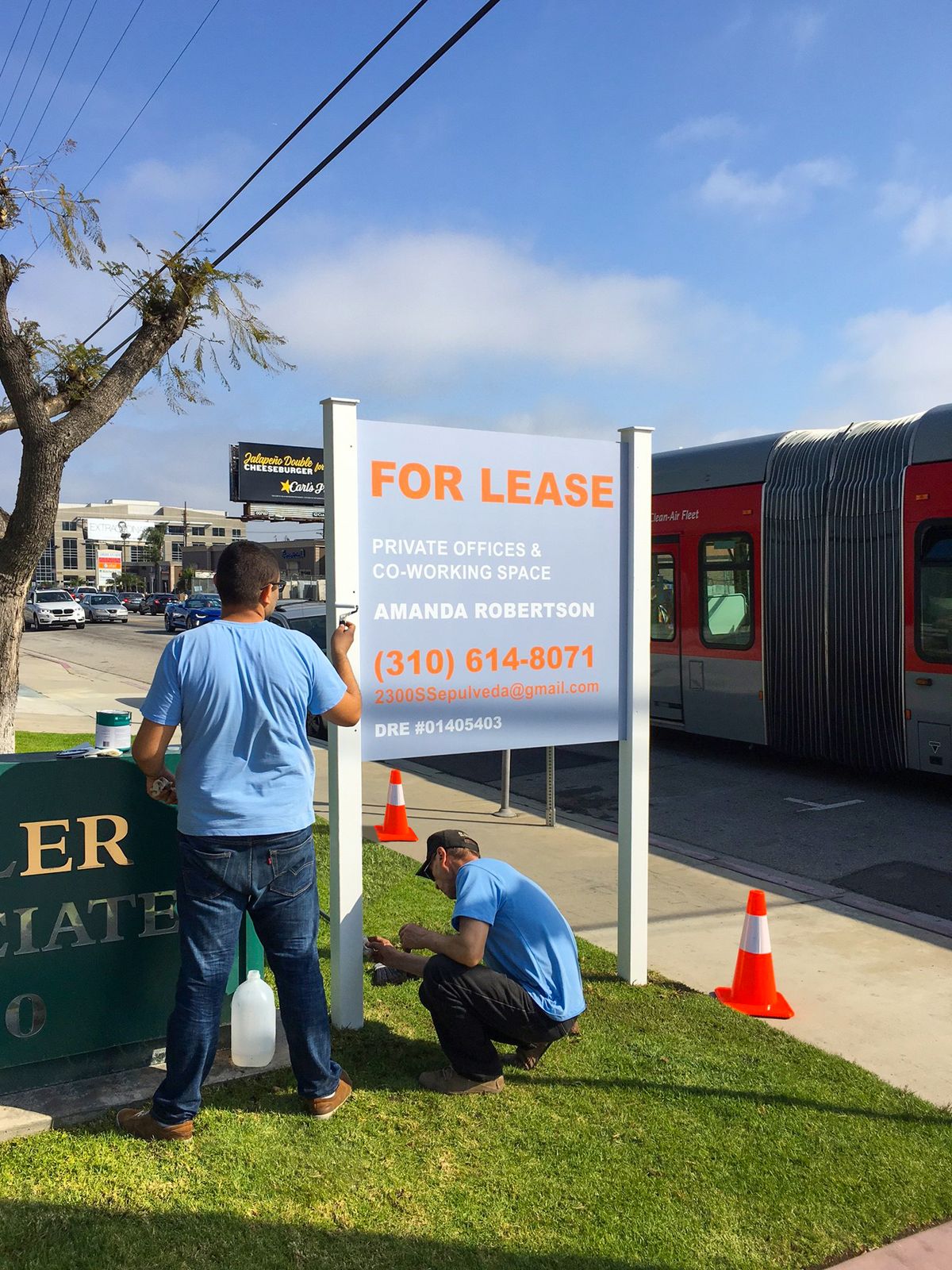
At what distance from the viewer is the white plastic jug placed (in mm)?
3643

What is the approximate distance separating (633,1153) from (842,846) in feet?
16.2

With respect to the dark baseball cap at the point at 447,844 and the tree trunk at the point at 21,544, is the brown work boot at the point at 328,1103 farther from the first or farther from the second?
the tree trunk at the point at 21,544

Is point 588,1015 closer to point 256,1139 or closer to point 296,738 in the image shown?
point 256,1139

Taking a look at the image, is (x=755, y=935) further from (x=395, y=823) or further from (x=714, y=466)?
(x=714, y=466)

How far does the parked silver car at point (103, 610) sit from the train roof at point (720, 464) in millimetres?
40061

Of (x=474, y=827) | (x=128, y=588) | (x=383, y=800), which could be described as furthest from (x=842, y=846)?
(x=128, y=588)

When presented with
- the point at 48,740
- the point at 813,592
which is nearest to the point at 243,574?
the point at 813,592

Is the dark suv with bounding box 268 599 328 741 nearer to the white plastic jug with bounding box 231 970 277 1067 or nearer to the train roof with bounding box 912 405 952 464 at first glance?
the train roof with bounding box 912 405 952 464

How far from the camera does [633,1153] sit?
10.9 ft

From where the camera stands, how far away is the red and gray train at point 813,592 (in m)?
9.09

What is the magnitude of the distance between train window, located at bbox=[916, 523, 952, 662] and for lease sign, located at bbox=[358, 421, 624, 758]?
17.5 feet

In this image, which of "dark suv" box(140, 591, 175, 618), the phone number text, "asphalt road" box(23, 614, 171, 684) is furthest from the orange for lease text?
"dark suv" box(140, 591, 175, 618)

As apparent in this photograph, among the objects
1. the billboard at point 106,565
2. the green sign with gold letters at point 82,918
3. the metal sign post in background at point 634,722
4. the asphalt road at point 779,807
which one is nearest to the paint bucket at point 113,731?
the green sign with gold letters at point 82,918

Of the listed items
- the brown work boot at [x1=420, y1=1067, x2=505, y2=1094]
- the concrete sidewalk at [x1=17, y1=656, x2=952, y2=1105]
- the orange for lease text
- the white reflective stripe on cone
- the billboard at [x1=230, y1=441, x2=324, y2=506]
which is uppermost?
the billboard at [x1=230, y1=441, x2=324, y2=506]
